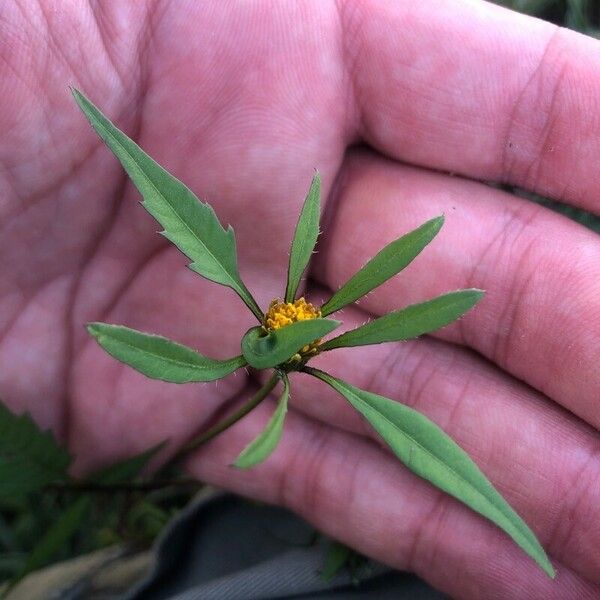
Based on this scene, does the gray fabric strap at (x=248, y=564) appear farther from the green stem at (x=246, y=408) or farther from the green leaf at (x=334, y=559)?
the green stem at (x=246, y=408)

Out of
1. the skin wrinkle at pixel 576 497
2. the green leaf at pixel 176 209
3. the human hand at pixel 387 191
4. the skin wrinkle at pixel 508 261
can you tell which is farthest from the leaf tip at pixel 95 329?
the skin wrinkle at pixel 576 497

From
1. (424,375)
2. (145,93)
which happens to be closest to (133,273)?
(145,93)

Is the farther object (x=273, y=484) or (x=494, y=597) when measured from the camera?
(x=273, y=484)

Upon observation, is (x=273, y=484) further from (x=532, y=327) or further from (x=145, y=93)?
(x=145, y=93)

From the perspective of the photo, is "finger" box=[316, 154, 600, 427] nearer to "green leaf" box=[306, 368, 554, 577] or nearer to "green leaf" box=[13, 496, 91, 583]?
"green leaf" box=[306, 368, 554, 577]

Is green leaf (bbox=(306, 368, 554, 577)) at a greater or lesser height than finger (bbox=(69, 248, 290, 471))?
greater

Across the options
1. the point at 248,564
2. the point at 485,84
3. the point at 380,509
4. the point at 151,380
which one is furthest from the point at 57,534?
the point at 485,84

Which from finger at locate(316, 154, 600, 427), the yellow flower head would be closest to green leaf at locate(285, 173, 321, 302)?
the yellow flower head
